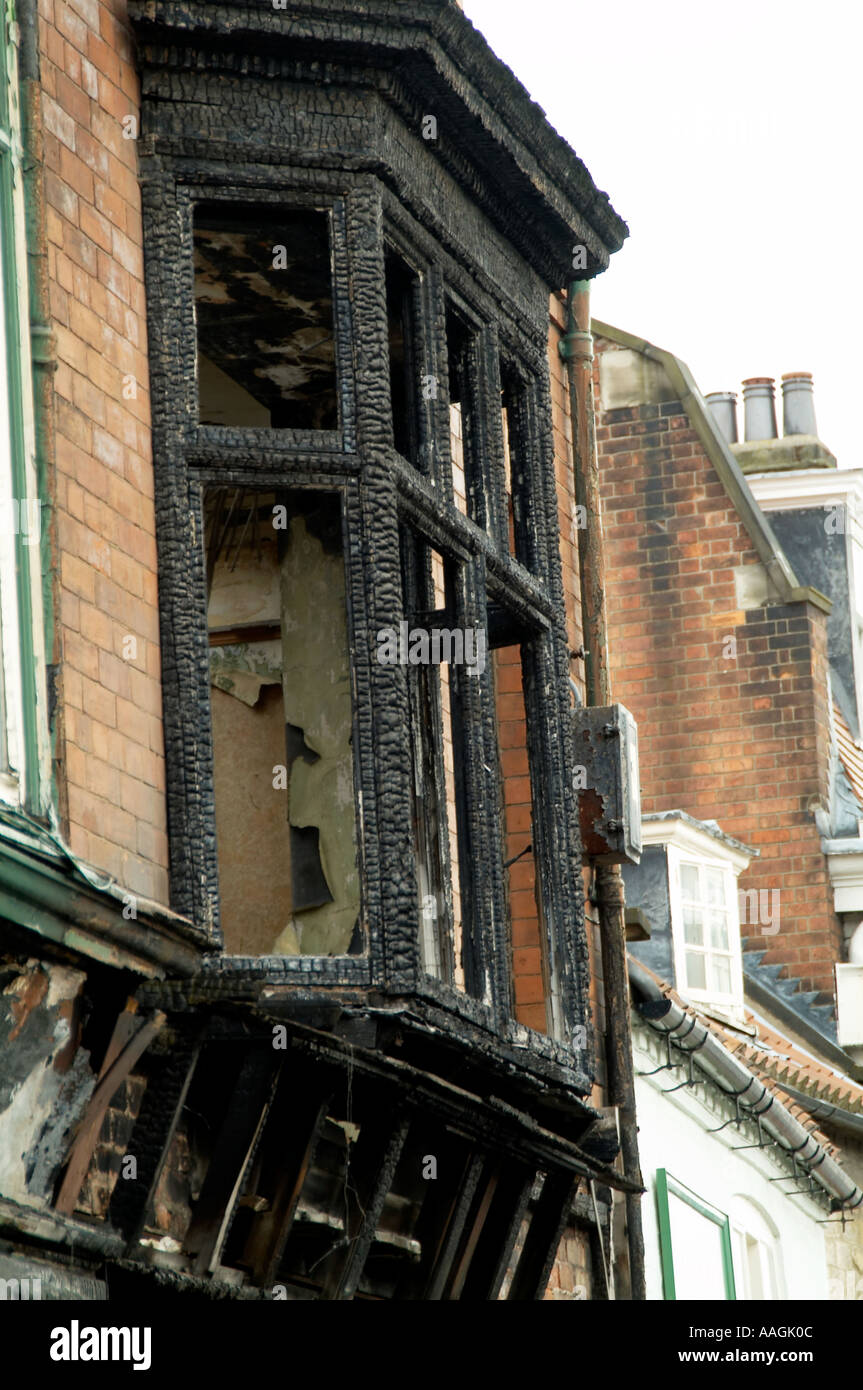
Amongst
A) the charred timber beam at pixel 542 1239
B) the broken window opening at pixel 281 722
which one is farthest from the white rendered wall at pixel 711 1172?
the broken window opening at pixel 281 722

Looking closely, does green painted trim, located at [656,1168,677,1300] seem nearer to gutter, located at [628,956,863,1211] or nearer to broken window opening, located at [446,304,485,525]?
gutter, located at [628,956,863,1211]

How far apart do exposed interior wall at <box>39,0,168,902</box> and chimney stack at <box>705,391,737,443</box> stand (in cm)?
2045

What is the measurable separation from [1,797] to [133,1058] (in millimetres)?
867

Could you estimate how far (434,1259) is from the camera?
380 inches

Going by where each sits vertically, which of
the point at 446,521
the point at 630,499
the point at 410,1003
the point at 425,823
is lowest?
the point at 410,1003

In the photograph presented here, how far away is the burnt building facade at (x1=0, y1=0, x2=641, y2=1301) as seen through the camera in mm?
7973

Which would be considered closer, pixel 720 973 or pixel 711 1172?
pixel 711 1172

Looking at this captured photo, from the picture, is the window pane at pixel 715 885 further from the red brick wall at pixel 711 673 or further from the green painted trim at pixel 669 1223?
the green painted trim at pixel 669 1223

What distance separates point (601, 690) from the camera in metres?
12.4

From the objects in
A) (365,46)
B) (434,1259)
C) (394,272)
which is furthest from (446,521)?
(434,1259)

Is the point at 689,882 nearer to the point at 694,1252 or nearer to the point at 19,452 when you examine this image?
the point at 694,1252

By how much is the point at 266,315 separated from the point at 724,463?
1430cm

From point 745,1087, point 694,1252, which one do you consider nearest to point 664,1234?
point 694,1252
